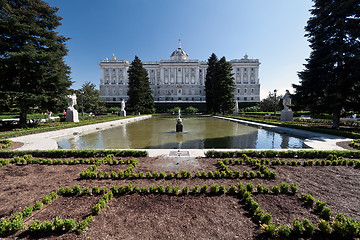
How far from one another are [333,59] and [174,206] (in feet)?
53.5

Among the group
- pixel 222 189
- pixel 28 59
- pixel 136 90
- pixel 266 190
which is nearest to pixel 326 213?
pixel 266 190

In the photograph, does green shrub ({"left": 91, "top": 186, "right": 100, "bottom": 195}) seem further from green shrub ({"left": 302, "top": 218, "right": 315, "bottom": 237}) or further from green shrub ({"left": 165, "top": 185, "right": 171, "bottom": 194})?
green shrub ({"left": 302, "top": 218, "right": 315, "bottom": 237})

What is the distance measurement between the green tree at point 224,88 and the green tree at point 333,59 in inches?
690

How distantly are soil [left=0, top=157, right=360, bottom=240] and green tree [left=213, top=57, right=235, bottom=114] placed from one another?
2763 centimetres

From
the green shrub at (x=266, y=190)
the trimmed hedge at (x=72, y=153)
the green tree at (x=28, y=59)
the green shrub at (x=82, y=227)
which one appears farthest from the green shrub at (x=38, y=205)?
the green tree at (x=28, y=59)

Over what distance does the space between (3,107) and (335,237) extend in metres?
18.5

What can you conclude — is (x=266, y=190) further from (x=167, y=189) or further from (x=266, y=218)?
(x=167, y=189)

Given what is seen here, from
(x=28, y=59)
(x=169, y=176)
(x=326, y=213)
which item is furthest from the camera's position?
(x=28, y=59)

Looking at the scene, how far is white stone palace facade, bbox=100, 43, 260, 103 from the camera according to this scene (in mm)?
68306

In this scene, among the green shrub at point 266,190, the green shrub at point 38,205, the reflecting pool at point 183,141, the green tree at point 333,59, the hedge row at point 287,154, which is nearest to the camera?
the green shrub at point 38,205

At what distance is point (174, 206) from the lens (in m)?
3.15

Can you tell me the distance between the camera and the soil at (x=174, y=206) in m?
2.48

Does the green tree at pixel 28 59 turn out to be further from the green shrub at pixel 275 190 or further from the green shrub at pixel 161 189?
the green shrub at pixel 275 190

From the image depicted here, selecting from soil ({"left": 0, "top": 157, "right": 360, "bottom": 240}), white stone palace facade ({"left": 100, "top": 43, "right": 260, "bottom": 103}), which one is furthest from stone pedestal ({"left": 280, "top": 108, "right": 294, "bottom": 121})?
white stone palace facade ({"left": 100, "top": 43, "right": 260, "bottom": 103})
